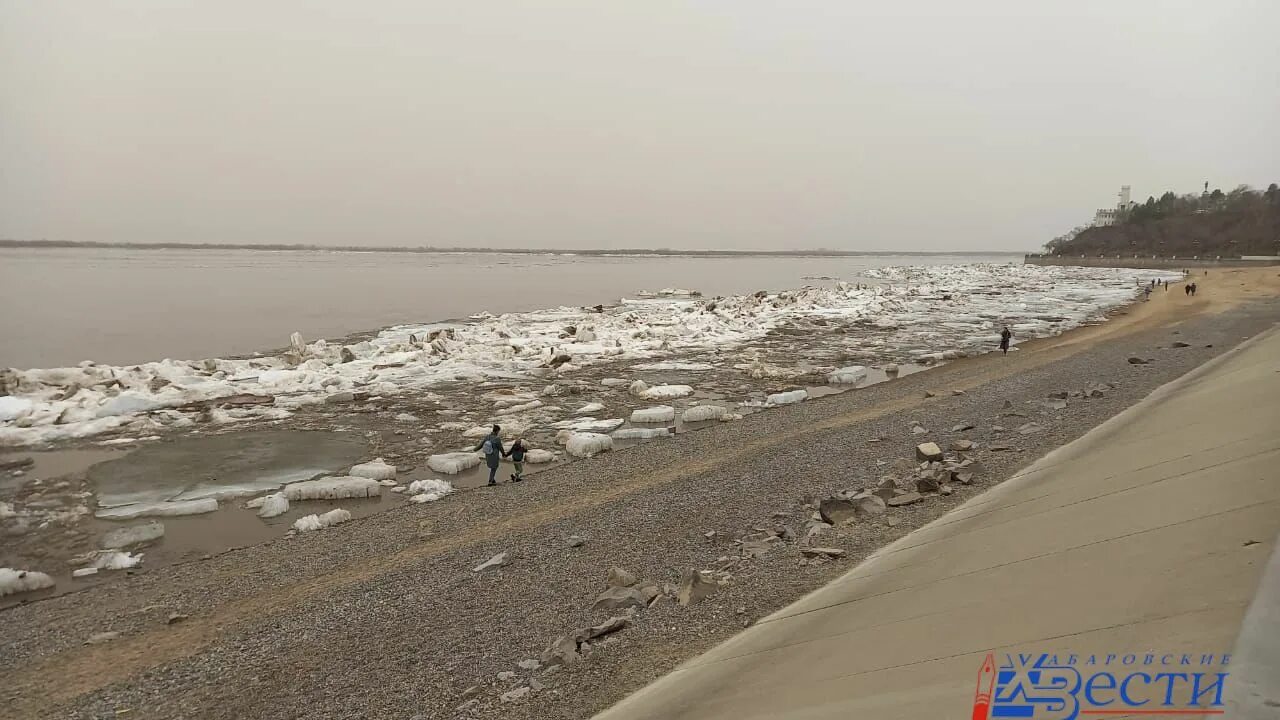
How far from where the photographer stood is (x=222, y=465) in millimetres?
11922

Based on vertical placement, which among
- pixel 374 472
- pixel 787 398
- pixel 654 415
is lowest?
pixel 374 472

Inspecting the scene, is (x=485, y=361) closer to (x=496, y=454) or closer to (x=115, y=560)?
(x=496, y=454)

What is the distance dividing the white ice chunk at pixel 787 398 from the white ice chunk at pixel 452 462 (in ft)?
25.6

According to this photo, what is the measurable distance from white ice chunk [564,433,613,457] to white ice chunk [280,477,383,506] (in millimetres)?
3594

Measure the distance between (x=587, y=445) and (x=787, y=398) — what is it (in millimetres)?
6322

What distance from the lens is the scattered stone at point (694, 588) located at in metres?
5.44

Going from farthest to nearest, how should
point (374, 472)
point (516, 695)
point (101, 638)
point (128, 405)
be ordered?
point (128, 405), point (374, 472), point (101, 638), point (516, 695)

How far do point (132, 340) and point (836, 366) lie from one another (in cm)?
3095

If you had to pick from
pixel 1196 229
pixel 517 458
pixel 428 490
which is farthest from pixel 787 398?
pixel 1196 229

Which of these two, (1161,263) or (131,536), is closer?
(131,536)

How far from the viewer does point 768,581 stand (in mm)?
5605

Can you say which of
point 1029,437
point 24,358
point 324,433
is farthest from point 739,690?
point 24,358

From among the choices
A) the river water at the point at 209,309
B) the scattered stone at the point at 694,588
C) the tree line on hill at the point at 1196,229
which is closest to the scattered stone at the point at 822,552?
the scattered stone at the point at 694,588

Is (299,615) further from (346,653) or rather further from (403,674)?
(403,674)
